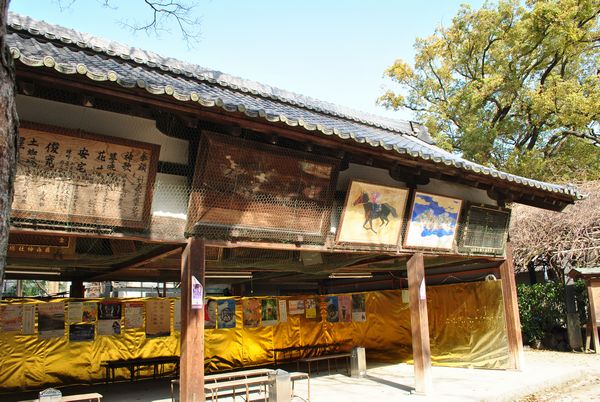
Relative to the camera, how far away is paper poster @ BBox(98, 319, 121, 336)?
11180 millimetres

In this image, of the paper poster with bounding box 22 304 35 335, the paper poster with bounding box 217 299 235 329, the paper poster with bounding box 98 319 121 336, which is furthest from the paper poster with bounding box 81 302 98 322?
the paper poster with bounding box 217 299 235 329

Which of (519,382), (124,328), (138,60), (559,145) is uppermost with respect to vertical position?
(559,145)

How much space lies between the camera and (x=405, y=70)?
27.1 meters

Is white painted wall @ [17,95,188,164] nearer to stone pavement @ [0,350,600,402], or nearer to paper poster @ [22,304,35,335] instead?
stone pavement @ [0,350,600,402]

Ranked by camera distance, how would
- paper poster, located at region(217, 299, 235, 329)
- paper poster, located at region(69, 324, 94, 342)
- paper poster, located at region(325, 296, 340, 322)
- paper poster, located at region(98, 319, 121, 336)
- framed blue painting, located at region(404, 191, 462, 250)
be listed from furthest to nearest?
paper poster, located at region(325, 296, 340, 322) → paper poster, located at region(217, 299, 235, 329) → paper poster, located at region(98, 319, 121, 336) → paper poster, located at region(69, 324, 94, 342) → framed blue painting, located at region(404, 191, 462, 250)

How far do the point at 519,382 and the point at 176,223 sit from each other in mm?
7464

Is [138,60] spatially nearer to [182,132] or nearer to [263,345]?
[182,132]

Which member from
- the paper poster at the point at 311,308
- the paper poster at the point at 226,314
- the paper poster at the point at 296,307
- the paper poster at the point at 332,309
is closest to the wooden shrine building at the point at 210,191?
the paper poster at the point at 226,314

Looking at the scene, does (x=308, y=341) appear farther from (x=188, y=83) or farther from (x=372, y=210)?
(x=188, y=83)

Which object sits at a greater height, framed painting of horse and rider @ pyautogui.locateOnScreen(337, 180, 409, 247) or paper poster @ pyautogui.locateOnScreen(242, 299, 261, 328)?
framed painting of horse and rider @ pyautogui.locateOnScreen(337, 180, 409, 247)

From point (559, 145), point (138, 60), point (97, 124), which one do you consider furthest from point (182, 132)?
point (559, 145)

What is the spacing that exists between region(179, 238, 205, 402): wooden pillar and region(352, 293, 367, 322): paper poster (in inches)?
374

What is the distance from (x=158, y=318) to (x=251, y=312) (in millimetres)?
2498

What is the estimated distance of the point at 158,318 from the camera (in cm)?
1191
